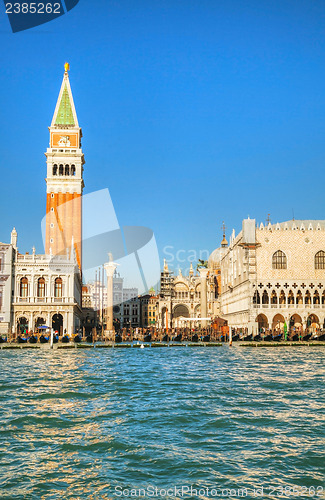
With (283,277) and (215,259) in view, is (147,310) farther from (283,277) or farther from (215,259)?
(283,277)

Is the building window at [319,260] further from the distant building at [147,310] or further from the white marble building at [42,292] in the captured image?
the distant building at [147,310]

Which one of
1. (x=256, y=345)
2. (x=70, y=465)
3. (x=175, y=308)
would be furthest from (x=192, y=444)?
(x=175, y=308)

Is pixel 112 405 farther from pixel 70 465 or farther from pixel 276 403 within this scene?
pixel 70 465

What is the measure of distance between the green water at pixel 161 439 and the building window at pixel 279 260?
36.2 m

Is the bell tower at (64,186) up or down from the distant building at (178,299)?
up

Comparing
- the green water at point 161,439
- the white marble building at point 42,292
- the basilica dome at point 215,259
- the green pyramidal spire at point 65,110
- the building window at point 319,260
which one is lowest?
the green water at point 161,439

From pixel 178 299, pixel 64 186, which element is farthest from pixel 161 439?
pixel 178 299

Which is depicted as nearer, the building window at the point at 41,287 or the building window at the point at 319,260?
the building window at the point at 41,287

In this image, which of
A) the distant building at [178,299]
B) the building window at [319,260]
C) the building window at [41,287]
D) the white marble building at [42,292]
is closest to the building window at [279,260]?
the building window at [319,260]

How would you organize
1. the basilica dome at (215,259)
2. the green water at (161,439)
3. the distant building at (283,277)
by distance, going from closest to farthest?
1. the green water at (161,439)
2. the distant building at (283,277)
3. the basilica dome at (215,259)

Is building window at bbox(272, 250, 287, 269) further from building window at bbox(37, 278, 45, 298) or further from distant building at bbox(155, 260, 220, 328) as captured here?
distant building at bbox(155, 260, 220, 328)

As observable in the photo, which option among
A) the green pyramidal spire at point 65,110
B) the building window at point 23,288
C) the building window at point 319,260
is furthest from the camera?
the green pyramidal spire at point 65,110

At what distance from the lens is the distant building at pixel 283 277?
50281 mm

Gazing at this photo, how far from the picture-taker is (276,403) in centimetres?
1140
